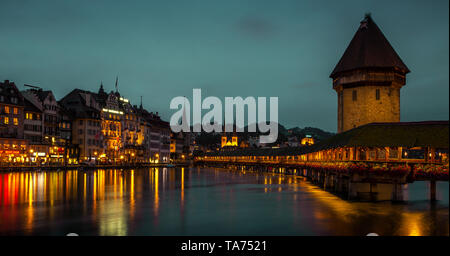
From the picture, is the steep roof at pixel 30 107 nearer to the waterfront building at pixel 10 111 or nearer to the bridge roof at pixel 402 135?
the waterfront building at pixel 10 111

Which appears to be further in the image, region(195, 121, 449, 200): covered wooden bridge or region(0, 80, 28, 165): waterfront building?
region(0, 80, 28, 165): waterfront building

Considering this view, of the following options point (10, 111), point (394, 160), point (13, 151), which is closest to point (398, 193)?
point (394, 160)

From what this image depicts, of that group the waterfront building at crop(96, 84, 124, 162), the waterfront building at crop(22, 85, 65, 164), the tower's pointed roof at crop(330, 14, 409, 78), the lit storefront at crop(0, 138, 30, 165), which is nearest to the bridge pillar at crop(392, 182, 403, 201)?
the tower's pointed roof at crop(330, 14, 409, 78)

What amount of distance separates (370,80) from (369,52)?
4163 millimetres

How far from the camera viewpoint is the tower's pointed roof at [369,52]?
57.9m

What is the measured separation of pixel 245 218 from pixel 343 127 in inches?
1301

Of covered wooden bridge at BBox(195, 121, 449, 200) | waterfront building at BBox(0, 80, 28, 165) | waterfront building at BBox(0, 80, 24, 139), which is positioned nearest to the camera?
covered wooden bridge at BBox(195, 121, 449, 200)

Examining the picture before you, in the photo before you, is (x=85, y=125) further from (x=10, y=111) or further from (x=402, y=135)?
(x=402, y=135)

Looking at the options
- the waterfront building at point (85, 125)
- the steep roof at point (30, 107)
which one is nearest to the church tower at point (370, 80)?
the steep roof at point (30, 107)

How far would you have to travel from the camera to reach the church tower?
57500 mm

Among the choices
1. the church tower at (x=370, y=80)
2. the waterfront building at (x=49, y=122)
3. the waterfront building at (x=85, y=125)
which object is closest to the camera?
the church tower at (x=370, y=80)

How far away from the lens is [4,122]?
9088cm

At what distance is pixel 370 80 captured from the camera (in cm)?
5778

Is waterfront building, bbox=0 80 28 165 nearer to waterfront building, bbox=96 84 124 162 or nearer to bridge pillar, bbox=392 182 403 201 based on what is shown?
waterfront building, bbox=96 84 124 162
